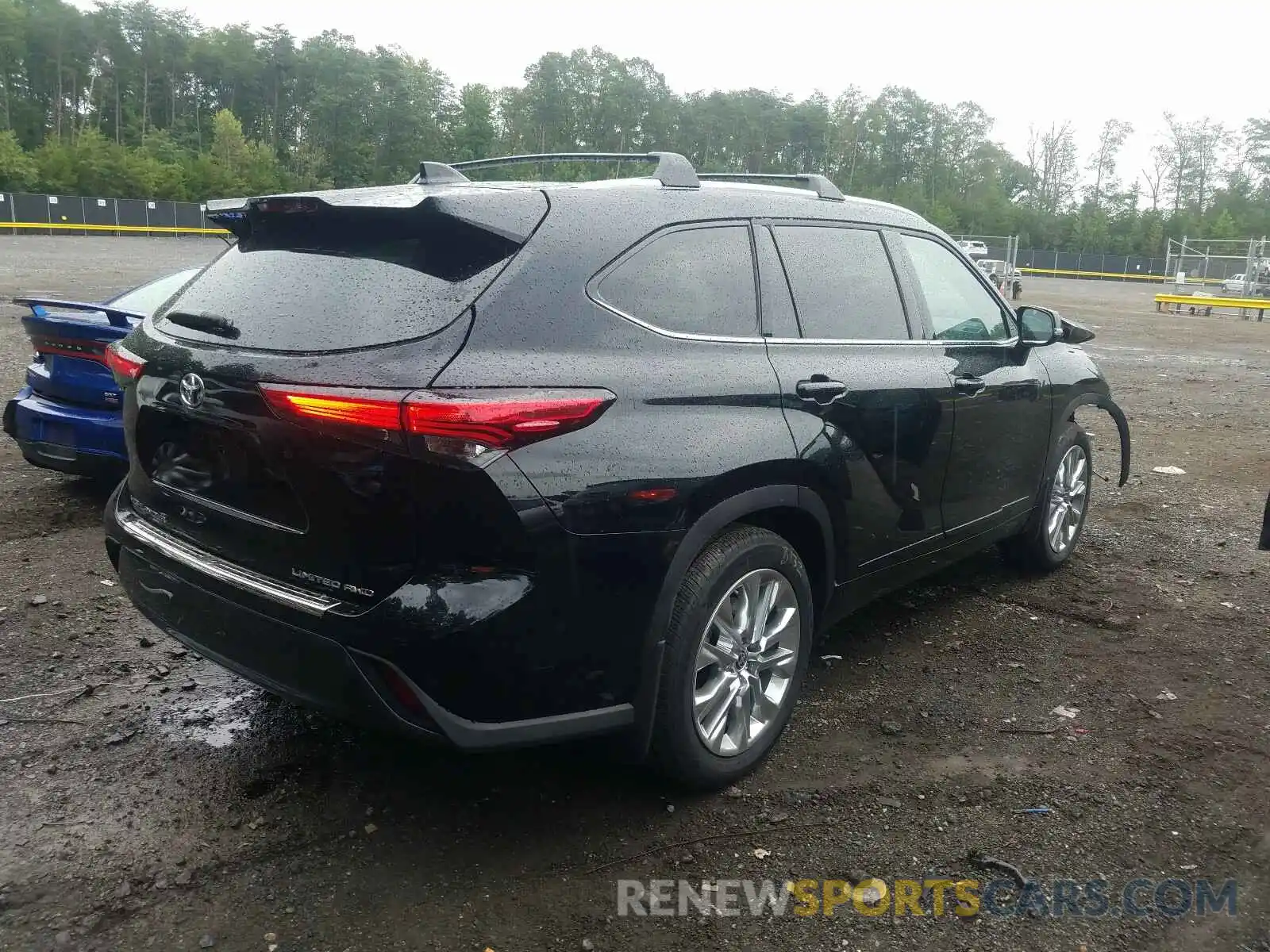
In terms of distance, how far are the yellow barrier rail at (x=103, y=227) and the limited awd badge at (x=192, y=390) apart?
161 feet

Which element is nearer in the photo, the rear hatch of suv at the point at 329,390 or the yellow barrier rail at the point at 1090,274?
the rear hatch of suv at the point at 329,390

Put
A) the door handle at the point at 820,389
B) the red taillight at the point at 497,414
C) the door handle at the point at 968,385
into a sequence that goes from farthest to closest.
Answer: the door handle at the point at 968,385
the door handle at the point at 820,389
the red taillight at the point at 497,414

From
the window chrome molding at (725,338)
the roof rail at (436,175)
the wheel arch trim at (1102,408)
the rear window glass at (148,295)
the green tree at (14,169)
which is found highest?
the green tree at (14,169)

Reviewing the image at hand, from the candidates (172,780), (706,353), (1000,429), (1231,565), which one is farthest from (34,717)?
(1231,565)

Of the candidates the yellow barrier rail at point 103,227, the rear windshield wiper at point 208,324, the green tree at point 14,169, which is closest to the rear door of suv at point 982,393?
the rear windshield wiper at point 208,324

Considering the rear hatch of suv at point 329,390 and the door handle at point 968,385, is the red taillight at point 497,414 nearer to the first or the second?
the rear hatch of suv at point 329,390

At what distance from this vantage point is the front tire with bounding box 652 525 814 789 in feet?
9.76

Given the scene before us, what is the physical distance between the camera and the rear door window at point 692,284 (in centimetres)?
298

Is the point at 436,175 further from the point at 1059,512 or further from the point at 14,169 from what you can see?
the point at 14,169

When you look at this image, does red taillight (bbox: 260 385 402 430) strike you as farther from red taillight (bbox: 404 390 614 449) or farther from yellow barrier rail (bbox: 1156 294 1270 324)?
yellow barrier rail (bbox: 1156 294 1270 324)

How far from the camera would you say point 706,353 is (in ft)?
10.1

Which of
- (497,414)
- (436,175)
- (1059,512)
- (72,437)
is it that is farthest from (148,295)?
(1059,512)

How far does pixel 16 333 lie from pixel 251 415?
1279 centimetres

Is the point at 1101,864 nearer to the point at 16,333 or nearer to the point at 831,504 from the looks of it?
the point at 831,504
